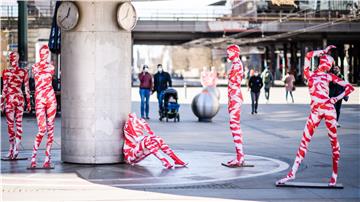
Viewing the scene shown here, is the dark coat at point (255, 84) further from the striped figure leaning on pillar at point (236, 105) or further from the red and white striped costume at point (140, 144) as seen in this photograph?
the red and white striped costume at point (140, 144)

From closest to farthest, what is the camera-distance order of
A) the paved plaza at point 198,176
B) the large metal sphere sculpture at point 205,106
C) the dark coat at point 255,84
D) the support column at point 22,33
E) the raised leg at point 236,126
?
the paved plaza at point 198,176 → the raised leg at point 236,126 → the large metal sphere sculpture at point 205,106 → the support column at point 22,33 → the dark coat at point 255,84

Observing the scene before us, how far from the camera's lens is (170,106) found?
2664 cm

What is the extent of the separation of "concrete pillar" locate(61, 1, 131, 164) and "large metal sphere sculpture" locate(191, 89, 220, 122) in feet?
41.4

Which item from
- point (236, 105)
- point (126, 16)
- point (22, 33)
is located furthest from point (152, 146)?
point (22, 33)

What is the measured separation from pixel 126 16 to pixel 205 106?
1285 cm

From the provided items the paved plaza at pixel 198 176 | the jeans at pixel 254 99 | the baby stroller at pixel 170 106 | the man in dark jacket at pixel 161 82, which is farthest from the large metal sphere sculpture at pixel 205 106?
the paved plaza at pixel 198 176

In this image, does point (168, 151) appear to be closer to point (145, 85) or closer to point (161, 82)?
point (145, 85)

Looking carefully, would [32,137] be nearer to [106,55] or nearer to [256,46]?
[106,55]

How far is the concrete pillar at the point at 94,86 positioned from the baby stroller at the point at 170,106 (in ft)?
40.6

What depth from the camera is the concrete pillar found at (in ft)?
46.1

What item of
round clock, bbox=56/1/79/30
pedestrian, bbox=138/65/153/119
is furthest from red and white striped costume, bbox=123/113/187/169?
pedestrian, bbox=138/65/153/119

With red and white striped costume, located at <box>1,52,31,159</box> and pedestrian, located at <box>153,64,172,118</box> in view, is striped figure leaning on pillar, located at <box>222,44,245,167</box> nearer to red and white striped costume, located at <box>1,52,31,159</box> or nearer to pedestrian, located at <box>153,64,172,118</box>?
red and white striped costume, located at <box>1,52,31,159</box>

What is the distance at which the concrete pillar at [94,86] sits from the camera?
14039mm

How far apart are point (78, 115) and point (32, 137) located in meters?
6.15
